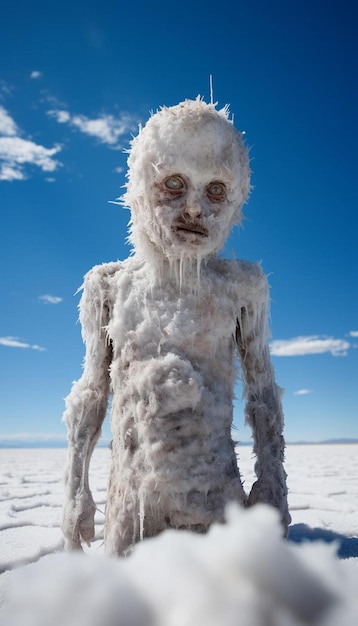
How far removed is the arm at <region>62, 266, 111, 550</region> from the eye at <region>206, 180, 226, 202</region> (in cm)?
54

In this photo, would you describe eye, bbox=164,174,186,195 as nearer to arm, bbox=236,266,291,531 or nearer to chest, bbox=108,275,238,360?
chest, bbox=108,275,238,360

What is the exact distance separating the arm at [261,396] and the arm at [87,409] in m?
0.55

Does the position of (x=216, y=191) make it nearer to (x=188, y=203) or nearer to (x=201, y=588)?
(x=188, y=203)

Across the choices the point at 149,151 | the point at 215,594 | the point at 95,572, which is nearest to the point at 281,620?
the point at 215,594

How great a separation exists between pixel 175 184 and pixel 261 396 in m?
0.86

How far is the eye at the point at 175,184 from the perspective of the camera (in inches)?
67.7

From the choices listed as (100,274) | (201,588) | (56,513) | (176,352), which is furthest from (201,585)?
(56,513)

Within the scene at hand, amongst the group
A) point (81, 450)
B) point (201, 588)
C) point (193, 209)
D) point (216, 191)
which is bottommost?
point (201, 588)

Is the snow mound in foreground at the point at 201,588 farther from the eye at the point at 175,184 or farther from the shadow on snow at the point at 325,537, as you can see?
the shadow on snow at the point at 325,537

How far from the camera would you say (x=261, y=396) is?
1.92 meters

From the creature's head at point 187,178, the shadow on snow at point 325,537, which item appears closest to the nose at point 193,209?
the creature's head at point 187,178

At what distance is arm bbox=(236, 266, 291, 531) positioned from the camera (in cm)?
176

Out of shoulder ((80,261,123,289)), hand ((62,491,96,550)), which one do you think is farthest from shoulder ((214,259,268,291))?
hand ((62,491,96,550))

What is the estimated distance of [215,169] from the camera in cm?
170
